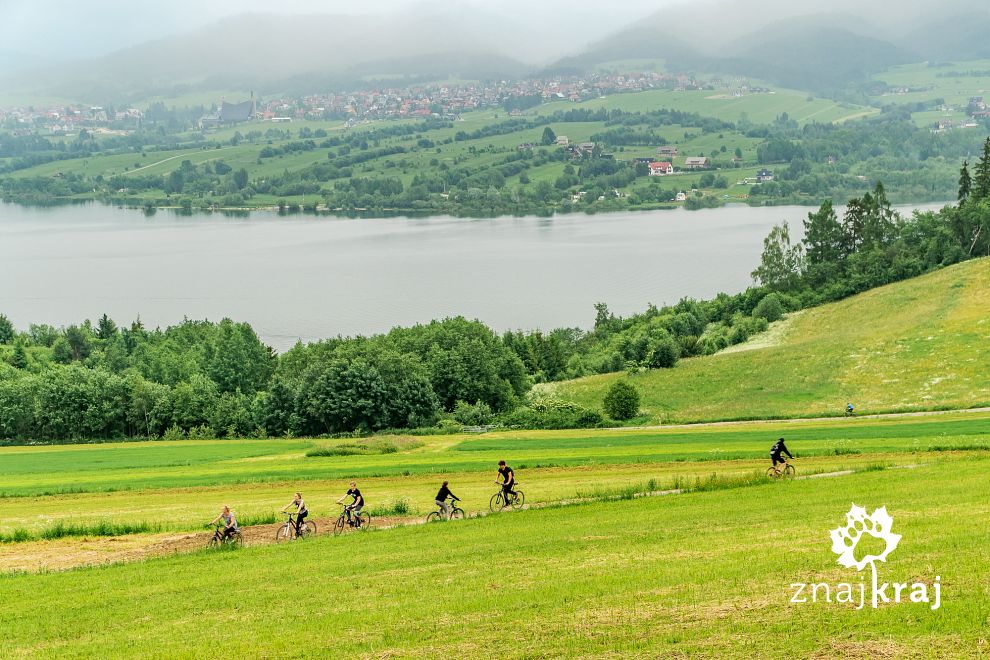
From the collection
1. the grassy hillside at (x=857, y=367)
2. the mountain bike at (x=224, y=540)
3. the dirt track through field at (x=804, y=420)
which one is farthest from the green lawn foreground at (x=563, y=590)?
the grassy hillside at (x=857, y=367)

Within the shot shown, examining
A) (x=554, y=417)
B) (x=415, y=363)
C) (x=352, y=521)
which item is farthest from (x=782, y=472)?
(x=415, y=363)

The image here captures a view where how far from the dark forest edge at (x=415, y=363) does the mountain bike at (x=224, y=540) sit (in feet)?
99.2

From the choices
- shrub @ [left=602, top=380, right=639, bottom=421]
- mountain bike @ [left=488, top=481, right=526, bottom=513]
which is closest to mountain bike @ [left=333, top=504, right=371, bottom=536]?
mountain bike @ [left=488, top=481, right=526, bottom=513]

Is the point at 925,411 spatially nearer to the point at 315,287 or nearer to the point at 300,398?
the point at 300,398

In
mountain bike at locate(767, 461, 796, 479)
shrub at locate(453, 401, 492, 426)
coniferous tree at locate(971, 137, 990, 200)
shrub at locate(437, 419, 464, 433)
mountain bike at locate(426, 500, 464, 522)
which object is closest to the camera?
mountain bike at locate(426, 500, 464, 522)

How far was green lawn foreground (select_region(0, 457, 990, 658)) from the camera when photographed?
14.8 metres

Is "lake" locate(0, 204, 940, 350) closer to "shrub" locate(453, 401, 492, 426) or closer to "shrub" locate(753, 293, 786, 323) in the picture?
"shrub" locate(753, 293, 786, 323)

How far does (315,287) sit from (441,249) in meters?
37.2

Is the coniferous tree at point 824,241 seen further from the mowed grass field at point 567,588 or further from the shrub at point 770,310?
the mowed grass field at point 567,588

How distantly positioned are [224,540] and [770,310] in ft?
213

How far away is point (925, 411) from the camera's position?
47.1m

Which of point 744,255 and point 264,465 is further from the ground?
point 744,255

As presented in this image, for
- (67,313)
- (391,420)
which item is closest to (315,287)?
(67,313)

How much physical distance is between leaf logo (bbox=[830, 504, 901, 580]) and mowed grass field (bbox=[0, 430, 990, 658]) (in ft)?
0.79
